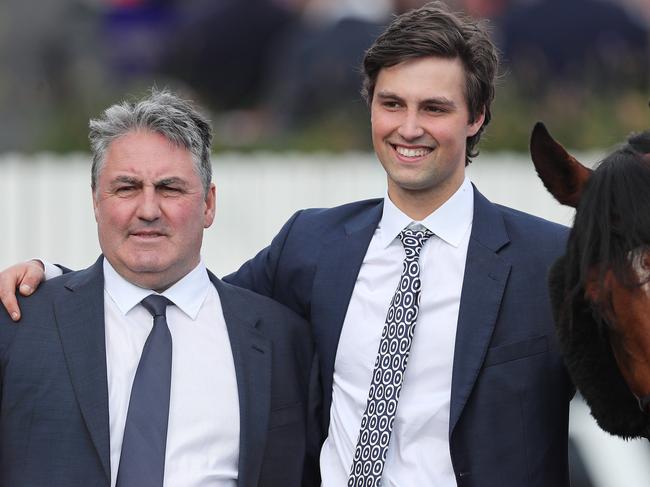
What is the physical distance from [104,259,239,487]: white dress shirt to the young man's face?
64cm

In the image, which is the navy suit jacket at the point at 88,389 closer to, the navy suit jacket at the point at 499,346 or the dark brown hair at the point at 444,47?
the navy suit jacket at the point at 499,346

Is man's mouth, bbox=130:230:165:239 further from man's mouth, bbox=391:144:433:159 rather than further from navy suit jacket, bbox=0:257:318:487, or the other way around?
man's mouth, bbox=391:144:433:159

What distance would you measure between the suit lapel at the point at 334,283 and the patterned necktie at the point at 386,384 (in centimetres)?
17

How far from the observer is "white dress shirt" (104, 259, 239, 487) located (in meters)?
3.38

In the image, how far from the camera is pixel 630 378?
3023 millimetres

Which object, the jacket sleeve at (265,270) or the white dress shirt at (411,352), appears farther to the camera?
the jacket sleeve at (265,270)

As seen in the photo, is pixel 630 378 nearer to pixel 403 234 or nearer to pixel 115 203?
pixel 403 234

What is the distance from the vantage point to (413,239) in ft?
12.1

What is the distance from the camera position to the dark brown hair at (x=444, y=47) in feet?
12.1

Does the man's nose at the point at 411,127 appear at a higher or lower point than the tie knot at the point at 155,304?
→ higher

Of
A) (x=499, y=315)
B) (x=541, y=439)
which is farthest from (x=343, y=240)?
(x=541, y=439)

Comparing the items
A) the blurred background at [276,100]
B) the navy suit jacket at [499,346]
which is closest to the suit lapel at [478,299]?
the navy suit jacket at [499,346]

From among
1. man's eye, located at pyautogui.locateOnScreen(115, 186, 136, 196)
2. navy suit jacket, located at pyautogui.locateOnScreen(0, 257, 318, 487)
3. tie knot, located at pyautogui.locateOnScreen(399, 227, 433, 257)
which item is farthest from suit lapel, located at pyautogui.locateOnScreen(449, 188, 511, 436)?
man's eye, located at pyautogui.locateOnScreen(115, 186, 136, 196)

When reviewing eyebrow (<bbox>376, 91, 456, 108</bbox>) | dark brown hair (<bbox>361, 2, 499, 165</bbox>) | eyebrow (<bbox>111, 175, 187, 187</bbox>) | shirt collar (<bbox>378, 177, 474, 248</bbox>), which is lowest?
shirt collar (<bbox>378, 177, 474, 248</bbox>)
